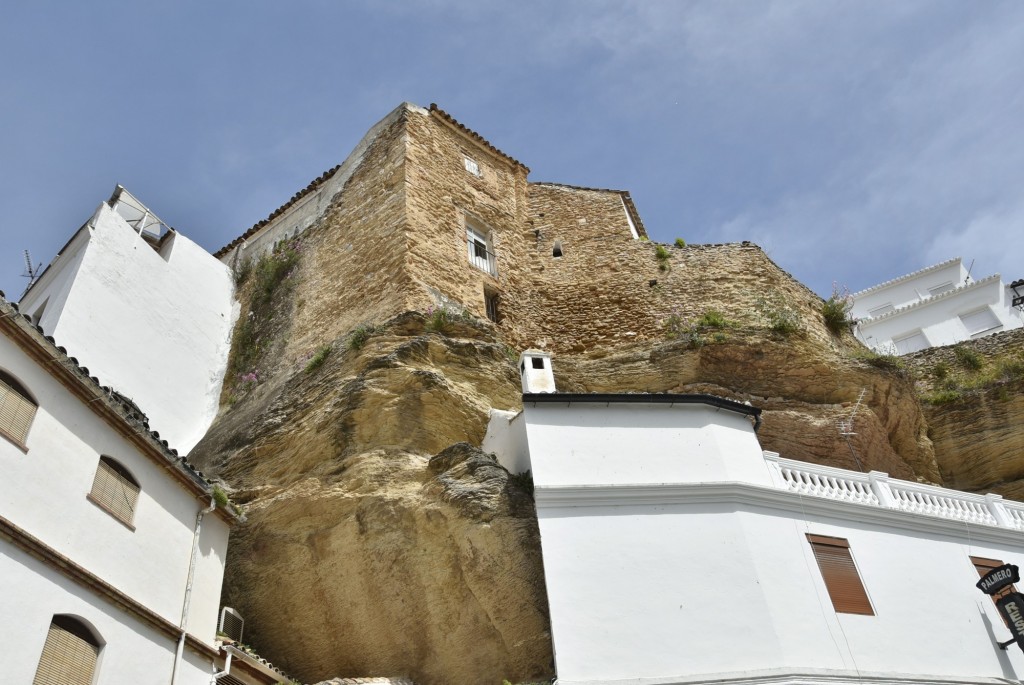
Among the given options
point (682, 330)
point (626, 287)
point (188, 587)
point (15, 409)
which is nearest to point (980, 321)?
point (626, 287)

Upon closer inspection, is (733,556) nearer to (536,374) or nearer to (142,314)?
(536,374)

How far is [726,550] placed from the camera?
45.8ft

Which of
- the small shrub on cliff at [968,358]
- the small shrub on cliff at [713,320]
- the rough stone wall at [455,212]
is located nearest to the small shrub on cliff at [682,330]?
the small shrub on cliff at [713,320]

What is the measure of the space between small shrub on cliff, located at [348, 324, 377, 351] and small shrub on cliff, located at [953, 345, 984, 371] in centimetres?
1499

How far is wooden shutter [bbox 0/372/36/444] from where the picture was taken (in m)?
12.7

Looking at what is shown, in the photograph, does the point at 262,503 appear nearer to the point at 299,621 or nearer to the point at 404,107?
the point at 299,621

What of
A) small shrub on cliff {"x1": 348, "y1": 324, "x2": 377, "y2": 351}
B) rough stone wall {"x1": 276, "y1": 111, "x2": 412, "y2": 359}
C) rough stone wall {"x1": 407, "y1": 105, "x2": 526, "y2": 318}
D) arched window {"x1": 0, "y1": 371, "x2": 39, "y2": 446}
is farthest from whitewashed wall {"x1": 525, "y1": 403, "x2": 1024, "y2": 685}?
arched window {"x1": 0, "y1": 371, "x2": 39, "y2": 446}

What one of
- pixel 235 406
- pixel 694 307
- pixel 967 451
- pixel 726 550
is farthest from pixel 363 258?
pixel 967 451

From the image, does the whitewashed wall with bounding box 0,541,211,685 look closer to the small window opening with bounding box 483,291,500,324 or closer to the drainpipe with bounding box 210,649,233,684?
the drainpipe with bounding box 210,649,233,684

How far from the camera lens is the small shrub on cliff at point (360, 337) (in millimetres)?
18906

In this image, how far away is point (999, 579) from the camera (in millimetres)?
14852

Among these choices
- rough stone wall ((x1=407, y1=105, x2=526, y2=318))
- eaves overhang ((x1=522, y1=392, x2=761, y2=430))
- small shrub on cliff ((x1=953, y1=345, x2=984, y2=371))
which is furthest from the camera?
small shrub on cliff ((x1=953, y1=345, x2=984, y2=371))

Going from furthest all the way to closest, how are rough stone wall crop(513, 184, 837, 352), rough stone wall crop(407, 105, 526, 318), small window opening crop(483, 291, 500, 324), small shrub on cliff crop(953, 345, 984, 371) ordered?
small shrub on cliff crop(953, 345, 984, 371) < rough stone wall crop(513, 184, 837, 352) < small window opening crop(483, 291, 500, 324) < rough stone wall crop(407, 105, 526, 318)

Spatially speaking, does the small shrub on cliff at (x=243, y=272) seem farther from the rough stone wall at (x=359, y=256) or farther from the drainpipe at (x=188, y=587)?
the drainpipe at (x=188, y=587)
